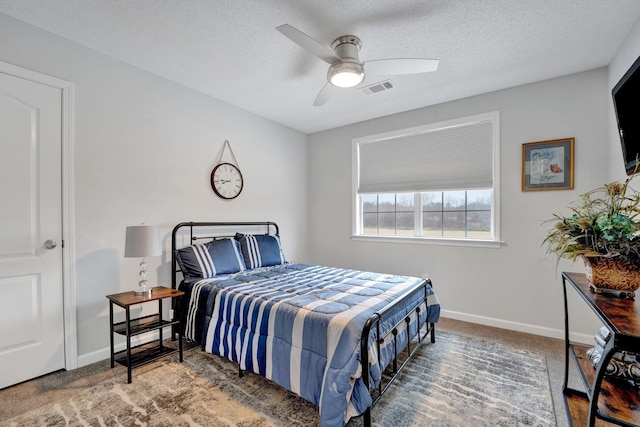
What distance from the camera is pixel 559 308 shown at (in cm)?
296

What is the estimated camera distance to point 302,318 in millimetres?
1857

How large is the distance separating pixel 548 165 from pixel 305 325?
300 cm

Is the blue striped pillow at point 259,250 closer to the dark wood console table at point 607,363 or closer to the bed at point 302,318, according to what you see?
the bed at point 302,318

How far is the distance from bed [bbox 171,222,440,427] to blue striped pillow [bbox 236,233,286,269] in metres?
0.01

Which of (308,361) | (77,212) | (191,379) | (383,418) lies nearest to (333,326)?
(308,361)

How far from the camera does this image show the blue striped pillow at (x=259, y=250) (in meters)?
3.35

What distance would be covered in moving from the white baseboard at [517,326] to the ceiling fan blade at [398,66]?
9.17 feet

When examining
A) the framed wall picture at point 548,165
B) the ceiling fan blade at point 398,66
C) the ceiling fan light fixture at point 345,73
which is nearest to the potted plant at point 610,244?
the ceiling fan blade at point 398,66

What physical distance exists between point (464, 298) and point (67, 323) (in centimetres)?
398

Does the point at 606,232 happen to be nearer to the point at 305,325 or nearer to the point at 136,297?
the point at 305,325

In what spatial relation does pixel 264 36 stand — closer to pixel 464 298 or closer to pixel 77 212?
pixel 77 212

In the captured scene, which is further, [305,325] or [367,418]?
[305,325]

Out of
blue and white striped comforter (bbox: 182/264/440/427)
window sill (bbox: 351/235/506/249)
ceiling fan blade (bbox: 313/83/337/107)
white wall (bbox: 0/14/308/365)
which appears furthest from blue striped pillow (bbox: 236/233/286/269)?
ceiling fan blade (bbox: 313/83/337/107)

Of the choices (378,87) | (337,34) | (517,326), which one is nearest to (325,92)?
(337,34)
